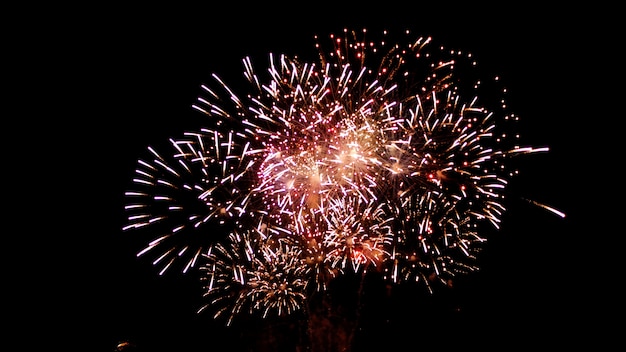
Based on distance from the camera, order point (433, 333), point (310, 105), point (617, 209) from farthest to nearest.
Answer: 1. point (617, 209)
2. point (433, 333)
3. point (310, 105)

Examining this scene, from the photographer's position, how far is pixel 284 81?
5414 millimetres

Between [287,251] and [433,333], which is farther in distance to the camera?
[433,333]

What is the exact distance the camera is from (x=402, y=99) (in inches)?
217

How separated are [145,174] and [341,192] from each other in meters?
2.41

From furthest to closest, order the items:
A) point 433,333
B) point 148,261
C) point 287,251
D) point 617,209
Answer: point 148,261 → point 617,209 → point 433,333 → point 287,251

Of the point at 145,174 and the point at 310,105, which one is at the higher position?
the point at 310,105

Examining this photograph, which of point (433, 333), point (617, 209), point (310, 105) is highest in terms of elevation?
point (617, 209)

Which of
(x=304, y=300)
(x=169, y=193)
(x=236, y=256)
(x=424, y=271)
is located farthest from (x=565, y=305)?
(x=169, y=193)

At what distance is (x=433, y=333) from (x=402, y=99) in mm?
3887

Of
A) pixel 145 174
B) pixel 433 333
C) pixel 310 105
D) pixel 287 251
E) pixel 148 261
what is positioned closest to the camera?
pixel 310 105

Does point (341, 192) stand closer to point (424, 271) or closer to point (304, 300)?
point (304, 300)

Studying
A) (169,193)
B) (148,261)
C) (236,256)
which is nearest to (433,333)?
(236,256)

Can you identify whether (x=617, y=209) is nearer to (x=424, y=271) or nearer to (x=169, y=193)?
(x=424, y=271)

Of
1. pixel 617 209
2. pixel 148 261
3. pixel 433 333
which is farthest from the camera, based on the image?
pixel 148 261
